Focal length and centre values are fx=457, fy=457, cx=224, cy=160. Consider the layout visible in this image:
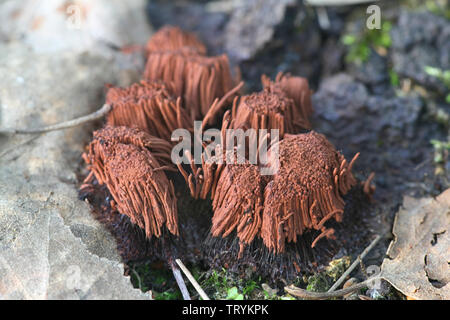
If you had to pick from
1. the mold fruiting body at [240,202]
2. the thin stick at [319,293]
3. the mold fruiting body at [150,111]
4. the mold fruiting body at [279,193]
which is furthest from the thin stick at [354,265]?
the mold fruiting body at [150,111]

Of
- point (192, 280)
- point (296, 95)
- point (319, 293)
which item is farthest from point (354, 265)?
point (296, 95)

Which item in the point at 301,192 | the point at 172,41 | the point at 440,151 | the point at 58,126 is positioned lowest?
the point at 440,151

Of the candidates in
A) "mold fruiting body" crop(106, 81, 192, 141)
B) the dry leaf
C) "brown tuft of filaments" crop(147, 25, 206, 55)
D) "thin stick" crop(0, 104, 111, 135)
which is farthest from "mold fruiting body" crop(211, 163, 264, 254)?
"brown tuft of filaments" crop(147, 25, 206, 55)

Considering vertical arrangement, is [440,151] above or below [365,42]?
below

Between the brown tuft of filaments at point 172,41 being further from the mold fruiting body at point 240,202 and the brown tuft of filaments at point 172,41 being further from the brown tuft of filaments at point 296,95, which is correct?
the mold fruiting body at point 240,202

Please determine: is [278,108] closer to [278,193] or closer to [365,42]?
[278,193]

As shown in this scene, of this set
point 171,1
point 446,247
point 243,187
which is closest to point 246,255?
point 243,187

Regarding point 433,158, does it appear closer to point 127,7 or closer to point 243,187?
point 243,187
